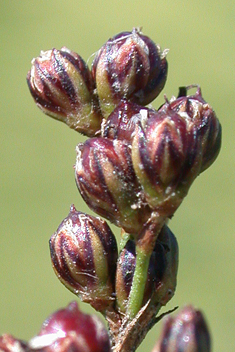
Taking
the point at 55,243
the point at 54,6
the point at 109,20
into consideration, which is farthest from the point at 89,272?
the point at 54,6

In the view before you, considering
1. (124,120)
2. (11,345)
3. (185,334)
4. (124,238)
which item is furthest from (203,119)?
(11,345)

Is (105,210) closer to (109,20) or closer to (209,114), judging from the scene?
(209,114)

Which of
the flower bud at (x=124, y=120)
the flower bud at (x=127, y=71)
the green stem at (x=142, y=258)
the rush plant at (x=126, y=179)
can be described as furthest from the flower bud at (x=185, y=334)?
the flower bud at (x=127, y=71)

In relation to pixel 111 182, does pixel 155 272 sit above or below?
below

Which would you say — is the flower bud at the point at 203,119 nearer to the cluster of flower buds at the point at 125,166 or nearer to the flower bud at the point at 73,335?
the cluster of flower buds at the point at 125,166

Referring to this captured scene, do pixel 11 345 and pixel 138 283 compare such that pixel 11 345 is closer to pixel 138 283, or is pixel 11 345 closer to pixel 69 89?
pixel 138 283
